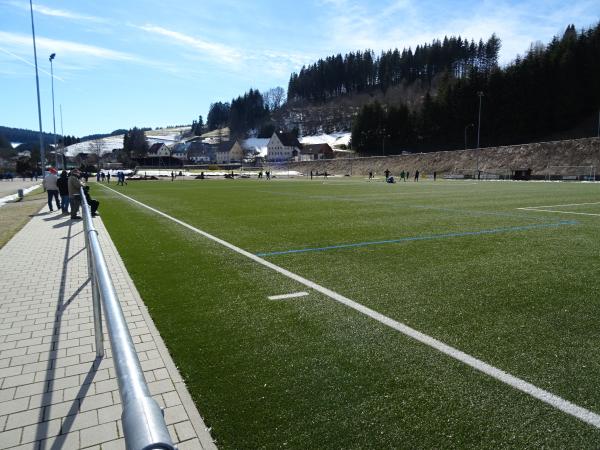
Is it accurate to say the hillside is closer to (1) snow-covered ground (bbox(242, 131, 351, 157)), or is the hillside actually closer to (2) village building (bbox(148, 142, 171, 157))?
(1) snow-covered ground (bbox(242, 131, 351, 157))

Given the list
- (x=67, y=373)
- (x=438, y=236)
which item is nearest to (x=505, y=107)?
(x=438, y=236)

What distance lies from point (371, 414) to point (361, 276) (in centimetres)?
389

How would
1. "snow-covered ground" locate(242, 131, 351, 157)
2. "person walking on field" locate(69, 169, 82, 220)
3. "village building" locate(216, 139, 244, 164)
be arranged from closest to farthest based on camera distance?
"person walking on field" locate(69, 169, 82, 220) → "snow-covered ground" locate(242, 131, 351, 157) → "village building" locate(216, 139, 244, 164)

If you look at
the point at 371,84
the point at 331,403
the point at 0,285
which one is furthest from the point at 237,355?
the point at 371,84

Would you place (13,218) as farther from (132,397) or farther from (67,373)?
(132,397)

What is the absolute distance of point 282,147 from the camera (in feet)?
502

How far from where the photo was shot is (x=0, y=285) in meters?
6.74

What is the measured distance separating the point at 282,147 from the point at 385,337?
152027 millimetres

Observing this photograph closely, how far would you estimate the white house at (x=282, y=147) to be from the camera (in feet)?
497

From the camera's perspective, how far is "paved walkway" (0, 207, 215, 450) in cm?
288

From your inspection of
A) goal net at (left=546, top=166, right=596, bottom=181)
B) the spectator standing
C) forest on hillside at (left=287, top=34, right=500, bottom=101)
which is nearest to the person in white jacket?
the spectator standing

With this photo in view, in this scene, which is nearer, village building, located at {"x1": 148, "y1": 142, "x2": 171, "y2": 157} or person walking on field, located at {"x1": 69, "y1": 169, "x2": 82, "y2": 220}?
person walking on field, located at {"x1": 69, "y1": 169, "x2": 82, "y2": 220}

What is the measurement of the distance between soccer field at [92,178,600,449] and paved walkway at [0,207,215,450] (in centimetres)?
22

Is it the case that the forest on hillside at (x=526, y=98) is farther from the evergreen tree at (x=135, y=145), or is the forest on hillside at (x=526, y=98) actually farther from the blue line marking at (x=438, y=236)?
the evergreen tree at (x=135, y=145)
